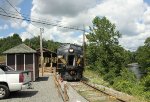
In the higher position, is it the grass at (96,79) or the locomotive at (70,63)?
the locomotive at (70,63)

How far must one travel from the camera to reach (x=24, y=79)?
1688 cm

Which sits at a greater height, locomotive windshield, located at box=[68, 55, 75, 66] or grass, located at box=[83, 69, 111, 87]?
locomotive windshield, located at box=[68, 55, 75, 66]

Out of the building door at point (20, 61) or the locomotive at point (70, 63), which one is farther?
the locomotive at point (70, 63)

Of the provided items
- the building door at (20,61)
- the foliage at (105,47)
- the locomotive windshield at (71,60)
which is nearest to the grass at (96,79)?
the locomotive windshield at (71,60)

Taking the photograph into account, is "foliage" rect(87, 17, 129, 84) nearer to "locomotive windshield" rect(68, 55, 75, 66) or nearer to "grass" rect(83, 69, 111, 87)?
"grass" rect(83, 69, 111, 87)

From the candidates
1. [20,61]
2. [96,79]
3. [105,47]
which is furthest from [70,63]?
[105,47]

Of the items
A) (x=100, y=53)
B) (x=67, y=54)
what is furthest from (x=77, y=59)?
(x=100, y=53)

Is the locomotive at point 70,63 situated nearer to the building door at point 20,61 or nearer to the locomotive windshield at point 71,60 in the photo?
the locomotive windshield at point 71,60

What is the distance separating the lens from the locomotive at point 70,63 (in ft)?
99.0

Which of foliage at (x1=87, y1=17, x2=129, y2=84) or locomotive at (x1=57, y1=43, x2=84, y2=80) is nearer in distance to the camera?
locomotive at (x1=57, y1=43, x2=84, y2=80)

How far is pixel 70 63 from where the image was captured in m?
30.6

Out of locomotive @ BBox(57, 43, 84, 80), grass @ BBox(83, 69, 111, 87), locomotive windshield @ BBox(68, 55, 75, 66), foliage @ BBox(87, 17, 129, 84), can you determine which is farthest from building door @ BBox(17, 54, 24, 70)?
foliage @ BBox(87, 17, 129, 84)

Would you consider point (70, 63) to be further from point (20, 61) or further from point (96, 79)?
point (20, 61)

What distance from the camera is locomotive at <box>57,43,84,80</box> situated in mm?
30172
